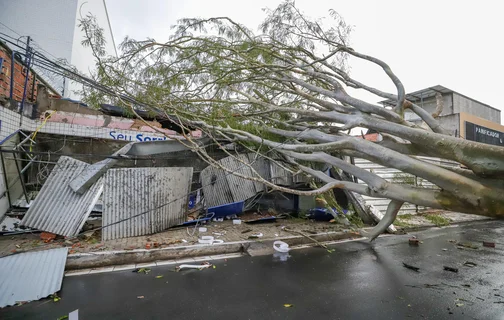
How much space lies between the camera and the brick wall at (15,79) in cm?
670

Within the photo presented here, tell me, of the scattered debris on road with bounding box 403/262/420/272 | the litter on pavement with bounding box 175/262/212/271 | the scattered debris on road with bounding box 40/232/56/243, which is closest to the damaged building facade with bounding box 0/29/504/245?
the scattered debris on road with bounding box 40/232/56/243

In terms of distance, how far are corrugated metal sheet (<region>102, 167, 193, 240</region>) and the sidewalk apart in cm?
25

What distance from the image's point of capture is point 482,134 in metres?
20.6

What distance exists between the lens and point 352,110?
4598mm

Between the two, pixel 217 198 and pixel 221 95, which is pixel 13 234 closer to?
pixel 217 198

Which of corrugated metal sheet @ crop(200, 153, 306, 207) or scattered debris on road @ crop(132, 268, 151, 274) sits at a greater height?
corrugated metal sheet @ crop(200, 153, 306, 207)

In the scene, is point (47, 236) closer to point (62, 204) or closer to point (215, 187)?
point (62, 204)

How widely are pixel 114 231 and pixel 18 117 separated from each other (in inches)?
170

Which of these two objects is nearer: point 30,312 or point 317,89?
point 30,312

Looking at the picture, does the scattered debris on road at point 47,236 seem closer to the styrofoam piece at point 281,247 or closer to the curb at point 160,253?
the curb at point 160,253

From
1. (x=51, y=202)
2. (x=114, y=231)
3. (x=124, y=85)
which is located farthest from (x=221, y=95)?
(x=51, y=202)

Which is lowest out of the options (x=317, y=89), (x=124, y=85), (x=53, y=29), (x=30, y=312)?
(x=30, y=312)

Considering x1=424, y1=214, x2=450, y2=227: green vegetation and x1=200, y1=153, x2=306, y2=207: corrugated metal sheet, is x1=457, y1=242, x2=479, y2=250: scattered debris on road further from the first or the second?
x1=200, y1=153, x2=306, y2=207: corrugated metal sheet

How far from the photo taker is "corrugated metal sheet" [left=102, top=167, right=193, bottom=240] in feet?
20.0
